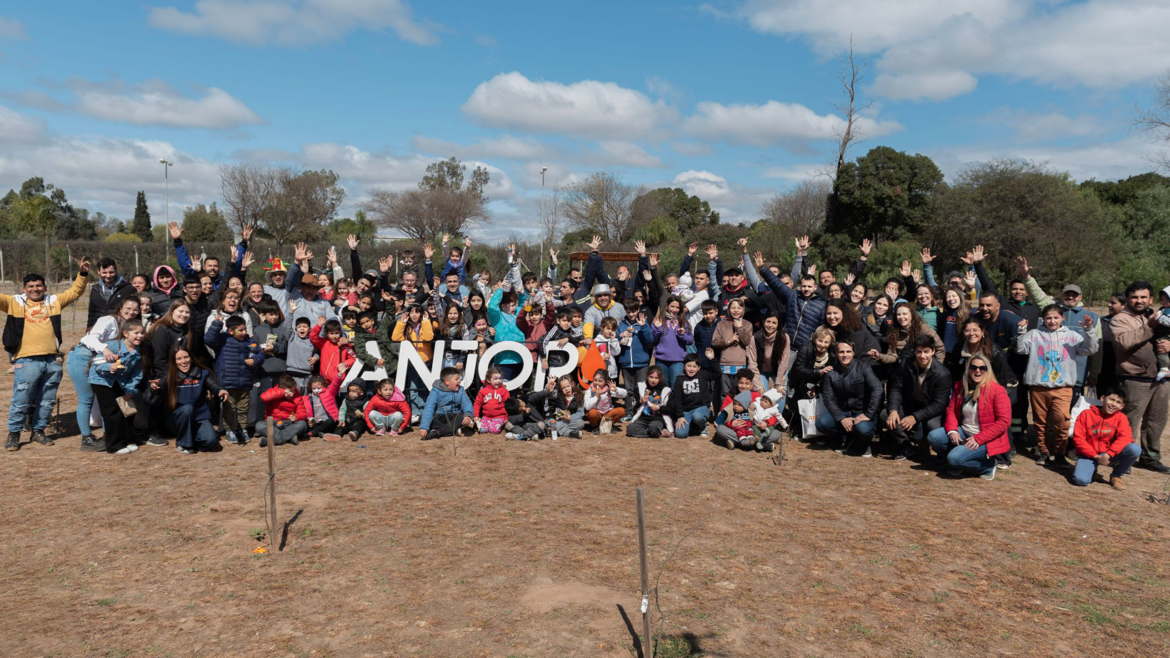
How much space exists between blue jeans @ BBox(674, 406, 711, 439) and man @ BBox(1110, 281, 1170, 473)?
483 cm

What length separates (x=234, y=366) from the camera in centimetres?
871

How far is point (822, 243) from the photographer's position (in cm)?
3862

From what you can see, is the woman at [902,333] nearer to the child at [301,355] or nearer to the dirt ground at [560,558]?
the dirt ground at [560,558]

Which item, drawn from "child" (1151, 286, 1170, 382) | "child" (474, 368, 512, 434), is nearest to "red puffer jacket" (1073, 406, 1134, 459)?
"child" (1151, 286, 1170, 382)

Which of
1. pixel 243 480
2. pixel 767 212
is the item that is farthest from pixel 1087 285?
pixel 767 212

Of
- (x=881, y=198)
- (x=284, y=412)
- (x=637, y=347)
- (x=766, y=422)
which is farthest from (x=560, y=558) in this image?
(x=881, y=198)

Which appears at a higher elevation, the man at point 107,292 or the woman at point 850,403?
the man at point 107,292

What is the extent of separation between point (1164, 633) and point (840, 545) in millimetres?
2114

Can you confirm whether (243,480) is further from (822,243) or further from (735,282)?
(822,243)

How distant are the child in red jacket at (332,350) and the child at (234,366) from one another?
76cm

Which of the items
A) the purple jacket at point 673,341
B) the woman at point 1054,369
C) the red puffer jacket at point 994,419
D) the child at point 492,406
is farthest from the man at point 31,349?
the woman at point 1054,369

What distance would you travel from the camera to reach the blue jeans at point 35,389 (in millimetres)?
8141

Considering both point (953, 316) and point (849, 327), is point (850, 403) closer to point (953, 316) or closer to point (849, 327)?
point (849, 327)

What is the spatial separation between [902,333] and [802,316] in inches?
49.9
